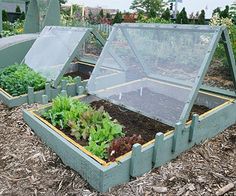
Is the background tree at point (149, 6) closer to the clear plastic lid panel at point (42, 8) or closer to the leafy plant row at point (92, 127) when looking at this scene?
the clear plastic lid panel at point (42, 8)

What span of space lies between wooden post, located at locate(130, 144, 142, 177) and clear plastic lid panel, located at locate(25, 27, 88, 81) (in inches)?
98.6

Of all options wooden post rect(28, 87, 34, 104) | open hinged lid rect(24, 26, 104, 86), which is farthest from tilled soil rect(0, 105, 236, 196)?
open hinged lid rect(24, 26, 104, 86)

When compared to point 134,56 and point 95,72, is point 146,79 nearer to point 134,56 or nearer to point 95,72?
point 134,56

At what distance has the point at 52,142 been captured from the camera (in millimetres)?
3055

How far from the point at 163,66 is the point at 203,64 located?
790 mm

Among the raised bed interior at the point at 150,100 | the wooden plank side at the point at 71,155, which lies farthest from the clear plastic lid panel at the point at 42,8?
the wooden plank side at the point at 71,155

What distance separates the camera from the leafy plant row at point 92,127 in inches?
103

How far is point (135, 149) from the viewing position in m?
2.43

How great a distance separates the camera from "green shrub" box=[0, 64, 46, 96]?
4.43 metres

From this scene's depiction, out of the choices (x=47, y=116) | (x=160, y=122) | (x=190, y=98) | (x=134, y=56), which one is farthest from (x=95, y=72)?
(x=190, y=98)

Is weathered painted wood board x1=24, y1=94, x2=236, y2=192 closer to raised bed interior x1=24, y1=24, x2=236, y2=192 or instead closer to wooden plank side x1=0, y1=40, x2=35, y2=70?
raised bed interior x1=24, y1=24, x2=236, y2=192

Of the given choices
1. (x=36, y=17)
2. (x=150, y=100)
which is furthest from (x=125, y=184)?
(x=36, y=17)

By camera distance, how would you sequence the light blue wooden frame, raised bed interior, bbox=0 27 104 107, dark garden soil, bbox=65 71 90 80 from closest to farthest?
raised bed interior, bbox=0 27 104 107
dark garden soil, bbox=65 71 90 80
the light blue wooden frame

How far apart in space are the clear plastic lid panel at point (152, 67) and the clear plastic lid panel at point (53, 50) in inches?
33.2
